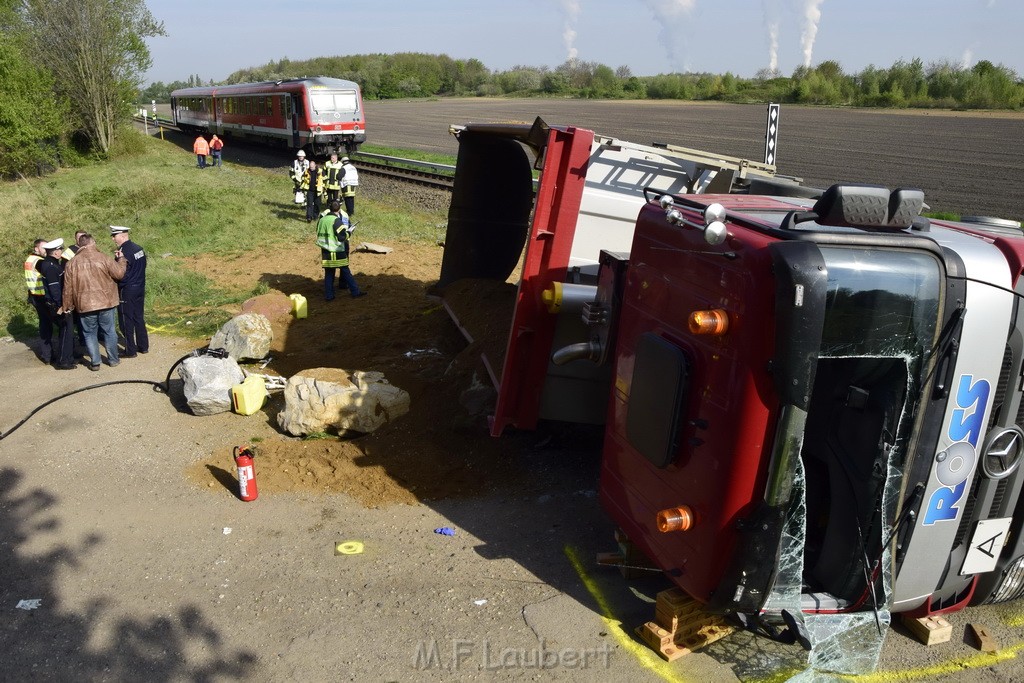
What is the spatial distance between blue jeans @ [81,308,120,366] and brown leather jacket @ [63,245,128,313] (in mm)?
106

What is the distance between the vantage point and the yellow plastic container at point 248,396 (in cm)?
754

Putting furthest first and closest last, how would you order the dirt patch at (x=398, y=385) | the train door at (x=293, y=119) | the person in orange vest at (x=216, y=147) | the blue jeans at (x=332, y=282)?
the person in orange vest at (x=216, y=147) < the train door at (x=293, y=119) < the blue jeans at (x=332, y=282) < the dirt patch at (x=398, y=385)

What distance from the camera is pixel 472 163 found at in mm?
9352

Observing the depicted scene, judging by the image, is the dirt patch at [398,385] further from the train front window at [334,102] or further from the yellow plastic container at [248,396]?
the train front window at [334,102]

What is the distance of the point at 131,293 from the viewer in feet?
30.2

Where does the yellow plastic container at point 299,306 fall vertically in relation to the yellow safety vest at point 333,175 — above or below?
below

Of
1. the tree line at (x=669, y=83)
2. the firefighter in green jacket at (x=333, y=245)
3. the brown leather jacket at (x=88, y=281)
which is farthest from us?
the tree line at (x=669, y=83)

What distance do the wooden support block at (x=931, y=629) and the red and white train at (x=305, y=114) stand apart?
24.4 metres

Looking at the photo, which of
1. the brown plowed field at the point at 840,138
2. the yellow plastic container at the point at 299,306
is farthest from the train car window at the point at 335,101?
the yellow plastic container at the point at 299,306

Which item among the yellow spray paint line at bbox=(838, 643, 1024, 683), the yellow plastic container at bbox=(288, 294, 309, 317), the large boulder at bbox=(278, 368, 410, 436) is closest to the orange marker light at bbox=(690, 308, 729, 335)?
the yellow spray paint line at bbox=(838, 643, 1024, 683)

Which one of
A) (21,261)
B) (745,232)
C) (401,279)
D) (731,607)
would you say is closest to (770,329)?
(745,232)

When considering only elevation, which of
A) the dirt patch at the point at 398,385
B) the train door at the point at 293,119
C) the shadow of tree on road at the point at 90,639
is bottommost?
the shadow of tree on road at the point at 90,639

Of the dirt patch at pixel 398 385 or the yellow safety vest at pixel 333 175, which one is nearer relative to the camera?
the dirt patch at pixel 398 385

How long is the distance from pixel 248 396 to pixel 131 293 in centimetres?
276
